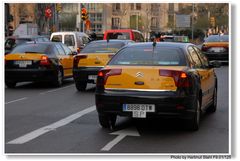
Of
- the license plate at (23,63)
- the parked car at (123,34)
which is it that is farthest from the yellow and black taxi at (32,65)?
the parked car at (123,34)

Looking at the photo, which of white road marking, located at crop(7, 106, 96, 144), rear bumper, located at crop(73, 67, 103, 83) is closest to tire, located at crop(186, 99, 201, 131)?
white road marking, located at crop(7, 106, 96, 144)

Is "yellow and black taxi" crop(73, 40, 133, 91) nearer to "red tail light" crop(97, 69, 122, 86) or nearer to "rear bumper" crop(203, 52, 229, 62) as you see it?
"red tail light" crop(97, 69, 122, 86)

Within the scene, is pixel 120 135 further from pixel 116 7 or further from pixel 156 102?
pixel 116 7

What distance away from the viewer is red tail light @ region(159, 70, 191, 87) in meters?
8.07

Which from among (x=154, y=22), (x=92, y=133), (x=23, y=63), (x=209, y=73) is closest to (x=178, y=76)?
(x=92, y=133)

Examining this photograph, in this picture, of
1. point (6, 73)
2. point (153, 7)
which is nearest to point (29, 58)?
point (6, 73)

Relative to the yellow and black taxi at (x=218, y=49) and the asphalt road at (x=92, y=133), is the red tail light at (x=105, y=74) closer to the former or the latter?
the asphalt road at (x=92, y=133)

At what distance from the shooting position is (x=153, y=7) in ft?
291

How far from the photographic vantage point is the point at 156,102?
314 inches

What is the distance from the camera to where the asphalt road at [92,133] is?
741cm

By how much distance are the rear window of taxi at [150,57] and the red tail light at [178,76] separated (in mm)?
375

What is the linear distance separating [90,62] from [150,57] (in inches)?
251

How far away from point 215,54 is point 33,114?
Result: 17.5 metres

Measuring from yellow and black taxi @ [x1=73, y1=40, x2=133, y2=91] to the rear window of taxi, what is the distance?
18.9 feet
